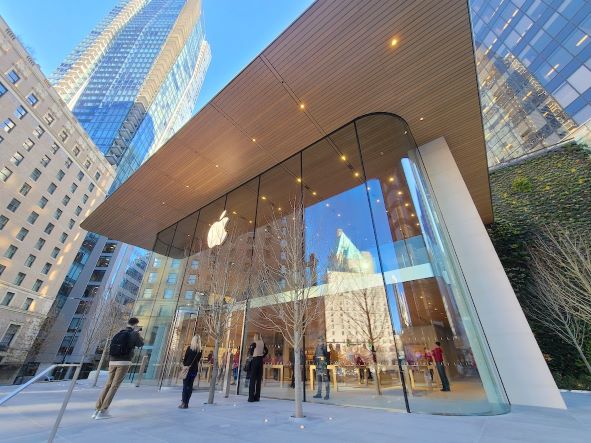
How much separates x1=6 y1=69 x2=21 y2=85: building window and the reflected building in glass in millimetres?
31282

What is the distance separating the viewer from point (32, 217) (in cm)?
2938

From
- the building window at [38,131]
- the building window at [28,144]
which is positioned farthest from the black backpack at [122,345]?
the building window at [38,131]

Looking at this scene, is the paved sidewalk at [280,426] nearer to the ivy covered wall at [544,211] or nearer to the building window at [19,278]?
the ivy covered wall at [544,211]

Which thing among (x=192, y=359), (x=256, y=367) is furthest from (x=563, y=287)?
(x=192, y=359)

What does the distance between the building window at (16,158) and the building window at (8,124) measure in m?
2.36

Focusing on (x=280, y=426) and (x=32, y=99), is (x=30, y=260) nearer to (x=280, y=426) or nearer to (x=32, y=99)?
(x=32, y=99)

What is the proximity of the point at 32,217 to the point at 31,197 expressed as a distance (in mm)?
2305

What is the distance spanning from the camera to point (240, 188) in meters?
11.2

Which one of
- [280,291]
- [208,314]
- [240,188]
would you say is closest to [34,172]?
[240,188]

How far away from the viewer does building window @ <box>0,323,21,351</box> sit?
25788mm

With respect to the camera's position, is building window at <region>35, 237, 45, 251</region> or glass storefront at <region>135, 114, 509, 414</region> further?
building window at <region>35, 237, 45, 251</region>

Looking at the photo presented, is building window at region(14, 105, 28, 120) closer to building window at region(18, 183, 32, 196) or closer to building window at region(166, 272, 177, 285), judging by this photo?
building window at region(18, 183, 32, 196)

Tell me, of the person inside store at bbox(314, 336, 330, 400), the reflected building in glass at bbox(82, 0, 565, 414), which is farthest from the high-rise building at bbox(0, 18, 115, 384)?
the person inside store at bbox(314, 336, 330, 400)

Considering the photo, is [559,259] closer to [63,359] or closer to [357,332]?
[357,332]
